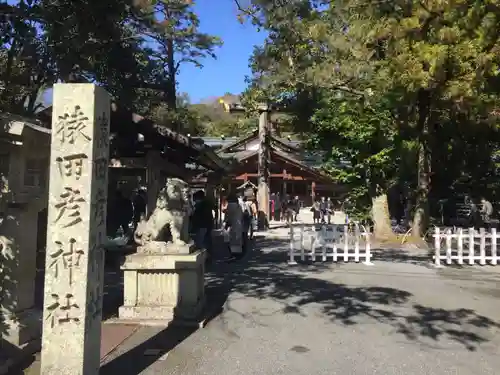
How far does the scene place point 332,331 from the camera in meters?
6.45

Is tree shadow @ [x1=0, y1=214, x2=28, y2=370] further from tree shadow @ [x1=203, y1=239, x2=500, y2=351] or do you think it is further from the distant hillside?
the distant hillside

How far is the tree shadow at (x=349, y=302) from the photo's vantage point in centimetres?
657

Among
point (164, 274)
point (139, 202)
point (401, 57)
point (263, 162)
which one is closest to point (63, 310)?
point (164, 274)

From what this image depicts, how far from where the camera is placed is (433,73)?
9867 mm

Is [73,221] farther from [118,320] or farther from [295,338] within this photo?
[295,338]

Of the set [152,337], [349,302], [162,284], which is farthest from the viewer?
[349,302]

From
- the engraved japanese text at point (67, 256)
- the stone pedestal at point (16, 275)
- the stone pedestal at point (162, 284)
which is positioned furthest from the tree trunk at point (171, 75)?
the engraved japanese text at point (67, 256)

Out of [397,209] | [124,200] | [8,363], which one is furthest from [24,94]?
[397,209]

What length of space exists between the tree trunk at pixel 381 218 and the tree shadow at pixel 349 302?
633 centimetres

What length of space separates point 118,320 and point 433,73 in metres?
7.45

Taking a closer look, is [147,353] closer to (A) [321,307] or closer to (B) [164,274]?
(B) [164,274]

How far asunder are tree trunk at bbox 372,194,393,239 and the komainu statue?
11818mm

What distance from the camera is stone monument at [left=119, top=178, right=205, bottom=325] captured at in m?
6.58

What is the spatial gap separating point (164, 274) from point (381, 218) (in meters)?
12.4
